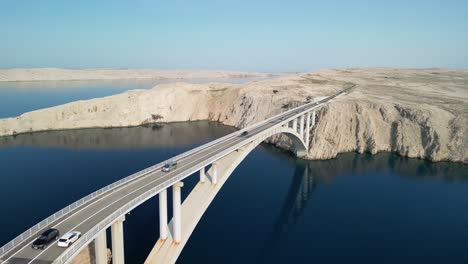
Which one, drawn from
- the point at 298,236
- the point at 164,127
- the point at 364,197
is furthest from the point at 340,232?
the point at 164,127

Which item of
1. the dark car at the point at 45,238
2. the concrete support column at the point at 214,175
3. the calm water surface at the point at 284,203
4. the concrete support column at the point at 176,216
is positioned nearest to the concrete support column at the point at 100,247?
the dark car at the point at 45,238

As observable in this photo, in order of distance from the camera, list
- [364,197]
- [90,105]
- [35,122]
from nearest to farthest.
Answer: [364,197]
[35,122]
[90,105]

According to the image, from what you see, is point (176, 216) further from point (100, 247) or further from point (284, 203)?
point (284, 203)

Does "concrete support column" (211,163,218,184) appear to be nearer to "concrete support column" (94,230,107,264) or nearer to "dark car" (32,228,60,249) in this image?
"concrete support column" (94,230,107,264)

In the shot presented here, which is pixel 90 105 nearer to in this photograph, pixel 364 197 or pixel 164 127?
pixel 164 127

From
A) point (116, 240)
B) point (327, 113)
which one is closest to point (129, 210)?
point (116, 240)

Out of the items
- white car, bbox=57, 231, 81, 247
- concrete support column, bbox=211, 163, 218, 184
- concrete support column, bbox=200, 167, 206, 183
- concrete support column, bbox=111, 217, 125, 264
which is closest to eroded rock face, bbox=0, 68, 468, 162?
concrete support column, bbox=211, 163, 218, 184
